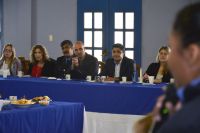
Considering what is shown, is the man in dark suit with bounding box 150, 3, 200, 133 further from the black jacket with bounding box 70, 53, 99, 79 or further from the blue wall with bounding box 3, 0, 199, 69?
the blue wall with bounding box 3, 0, 199, 69

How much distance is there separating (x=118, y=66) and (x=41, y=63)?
1.05 meters

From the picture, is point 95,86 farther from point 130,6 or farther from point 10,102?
point 130,6

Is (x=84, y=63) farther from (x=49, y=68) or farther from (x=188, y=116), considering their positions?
(x=188, y=116)

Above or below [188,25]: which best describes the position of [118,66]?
below

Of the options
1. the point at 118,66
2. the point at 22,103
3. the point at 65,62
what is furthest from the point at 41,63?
the point at 22,103

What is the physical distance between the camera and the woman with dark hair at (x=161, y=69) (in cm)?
534

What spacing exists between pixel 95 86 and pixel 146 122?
12.9ft

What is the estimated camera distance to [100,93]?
4.90m

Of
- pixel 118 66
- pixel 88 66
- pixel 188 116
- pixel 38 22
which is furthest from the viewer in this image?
pixel 38 22

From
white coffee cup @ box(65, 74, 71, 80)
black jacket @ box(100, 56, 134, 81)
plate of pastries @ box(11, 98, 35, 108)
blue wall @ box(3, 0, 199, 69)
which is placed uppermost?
blue wall @ box(3, 0, 199, 69)

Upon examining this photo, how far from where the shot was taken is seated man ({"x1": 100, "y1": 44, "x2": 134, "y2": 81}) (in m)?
5.74

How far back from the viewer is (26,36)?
897 centimetres

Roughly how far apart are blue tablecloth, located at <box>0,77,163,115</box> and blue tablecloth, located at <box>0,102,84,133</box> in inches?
25.1

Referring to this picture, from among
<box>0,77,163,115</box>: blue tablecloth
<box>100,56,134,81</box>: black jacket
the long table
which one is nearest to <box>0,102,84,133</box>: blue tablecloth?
the long table
